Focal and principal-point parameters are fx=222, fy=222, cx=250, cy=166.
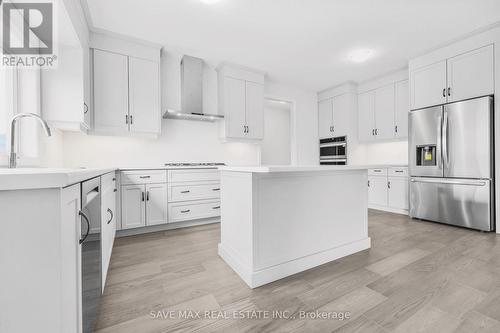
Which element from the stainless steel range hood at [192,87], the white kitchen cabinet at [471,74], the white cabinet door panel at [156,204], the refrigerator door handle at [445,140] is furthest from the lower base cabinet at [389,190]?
the white cabinet door panel at [156,204]

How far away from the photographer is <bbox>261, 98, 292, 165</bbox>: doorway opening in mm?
6719

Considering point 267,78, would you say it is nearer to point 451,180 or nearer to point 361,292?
point 451,180

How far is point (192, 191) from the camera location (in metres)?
3.26

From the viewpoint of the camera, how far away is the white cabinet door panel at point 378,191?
421 cm

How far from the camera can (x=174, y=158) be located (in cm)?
369

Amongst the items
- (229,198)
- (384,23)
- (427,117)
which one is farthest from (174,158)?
(427,117)

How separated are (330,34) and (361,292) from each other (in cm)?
304

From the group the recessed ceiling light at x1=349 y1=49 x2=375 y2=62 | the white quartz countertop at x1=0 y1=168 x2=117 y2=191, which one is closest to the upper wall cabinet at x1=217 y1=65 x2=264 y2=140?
the recessed ceiling light at x1=349 y1=49 x2=375 y2=62

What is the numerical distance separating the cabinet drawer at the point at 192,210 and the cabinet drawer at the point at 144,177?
389 mm

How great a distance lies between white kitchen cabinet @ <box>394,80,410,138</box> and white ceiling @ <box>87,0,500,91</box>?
18.6 inches

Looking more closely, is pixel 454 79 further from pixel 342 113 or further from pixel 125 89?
pixel 125 89

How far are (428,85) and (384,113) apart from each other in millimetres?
1012

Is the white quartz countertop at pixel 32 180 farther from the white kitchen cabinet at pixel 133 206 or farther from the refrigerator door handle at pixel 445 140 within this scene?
the refrigerator door handle at pixel 445 140

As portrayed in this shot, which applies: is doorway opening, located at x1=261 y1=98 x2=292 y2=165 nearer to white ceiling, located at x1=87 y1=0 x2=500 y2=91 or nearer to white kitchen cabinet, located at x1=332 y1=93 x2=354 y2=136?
white kitchen cabinet, located at x1=332 y1=93 x2=354 y2=136
